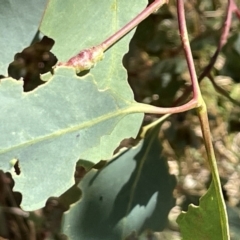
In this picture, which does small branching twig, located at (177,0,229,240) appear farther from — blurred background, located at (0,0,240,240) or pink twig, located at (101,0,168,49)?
blurred background, located at (0,0,240,240)

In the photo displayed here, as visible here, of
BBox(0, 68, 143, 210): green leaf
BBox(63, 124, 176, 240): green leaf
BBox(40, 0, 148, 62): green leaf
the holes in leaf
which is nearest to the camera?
BBox(0, 68, 143, 210): green leaf

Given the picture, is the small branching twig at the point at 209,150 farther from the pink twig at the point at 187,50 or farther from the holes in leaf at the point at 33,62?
the holes in leaf at the point at 33,62

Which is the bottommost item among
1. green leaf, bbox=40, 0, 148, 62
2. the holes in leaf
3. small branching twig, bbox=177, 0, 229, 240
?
the holes in leaf

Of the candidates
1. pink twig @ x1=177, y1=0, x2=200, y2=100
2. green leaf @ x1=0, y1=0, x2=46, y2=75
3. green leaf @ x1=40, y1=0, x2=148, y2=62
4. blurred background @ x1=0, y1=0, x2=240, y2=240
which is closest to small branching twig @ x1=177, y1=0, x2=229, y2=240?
pink twig @ x1=177, y1=0, x2=200, y2=100

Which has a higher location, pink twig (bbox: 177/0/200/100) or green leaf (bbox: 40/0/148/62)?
green leaf (bbox: 40/0/148/62)

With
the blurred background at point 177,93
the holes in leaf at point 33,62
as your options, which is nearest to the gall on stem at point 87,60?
the blurred background at point 177,93

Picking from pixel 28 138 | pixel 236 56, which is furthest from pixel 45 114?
pixel 236 56

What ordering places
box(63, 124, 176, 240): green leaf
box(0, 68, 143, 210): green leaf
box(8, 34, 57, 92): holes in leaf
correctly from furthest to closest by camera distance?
box(8, 34, 57, 92): holes in leaf, box(63, 124, 176, 240): green leaf, box(0, 68, 143, 210): green leaf
